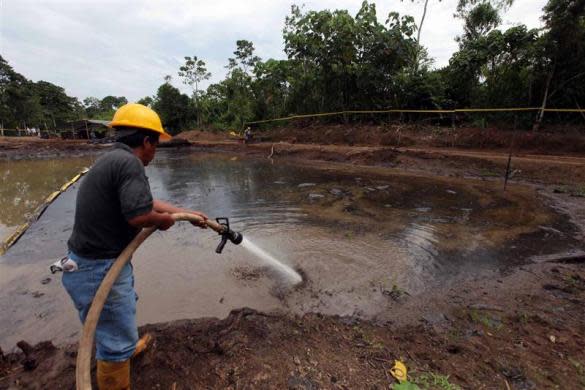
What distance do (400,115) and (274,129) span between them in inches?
397

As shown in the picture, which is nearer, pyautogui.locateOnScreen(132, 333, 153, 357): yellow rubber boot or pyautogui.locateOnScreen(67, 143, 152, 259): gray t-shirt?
pyautogui.locateOnScreen(67, 143, 152, 259): gray t-shirt

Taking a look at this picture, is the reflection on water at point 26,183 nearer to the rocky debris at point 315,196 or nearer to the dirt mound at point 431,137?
the rocky debris at point 315,196

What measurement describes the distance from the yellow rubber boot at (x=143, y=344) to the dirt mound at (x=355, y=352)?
6cm

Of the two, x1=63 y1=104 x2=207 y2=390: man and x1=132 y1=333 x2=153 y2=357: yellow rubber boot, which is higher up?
x1=63 y1=104 x2=207 y2=390: man

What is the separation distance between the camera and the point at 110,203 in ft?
6.43

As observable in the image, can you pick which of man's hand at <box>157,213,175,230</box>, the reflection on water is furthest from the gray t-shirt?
the reflection on water

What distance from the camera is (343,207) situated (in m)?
7.95

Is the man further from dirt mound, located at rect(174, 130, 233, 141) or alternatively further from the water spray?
dirt mound, located at rect(174, 130, 233, 141)

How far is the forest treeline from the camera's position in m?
12.7

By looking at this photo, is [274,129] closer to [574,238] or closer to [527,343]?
[574,238]

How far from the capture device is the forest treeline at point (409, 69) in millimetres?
12664

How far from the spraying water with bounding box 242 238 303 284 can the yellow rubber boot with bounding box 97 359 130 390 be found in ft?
8.29

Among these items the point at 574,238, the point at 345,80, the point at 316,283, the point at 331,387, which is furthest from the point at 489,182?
the point at 345,80

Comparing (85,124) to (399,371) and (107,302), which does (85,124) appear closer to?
(107,302)
